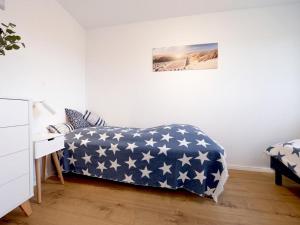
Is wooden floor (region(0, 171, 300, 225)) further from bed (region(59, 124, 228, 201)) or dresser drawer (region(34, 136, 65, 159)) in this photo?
dresser drawer (region(34, 136, 65, 159))

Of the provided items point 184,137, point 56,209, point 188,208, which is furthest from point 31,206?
point 184,137

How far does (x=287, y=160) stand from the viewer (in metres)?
1.87

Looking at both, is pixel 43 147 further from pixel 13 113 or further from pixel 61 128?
pixel 61 128

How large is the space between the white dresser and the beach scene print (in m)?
1.97

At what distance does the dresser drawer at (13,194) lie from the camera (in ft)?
4.27

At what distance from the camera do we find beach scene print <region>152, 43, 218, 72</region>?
2680mm

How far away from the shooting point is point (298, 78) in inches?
95.3

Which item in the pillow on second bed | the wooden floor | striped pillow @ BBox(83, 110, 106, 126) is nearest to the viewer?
the wooden floor

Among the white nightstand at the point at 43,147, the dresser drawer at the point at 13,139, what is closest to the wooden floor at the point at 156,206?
the white nightstand at the point at 43,147

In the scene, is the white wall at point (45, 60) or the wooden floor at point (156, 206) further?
the white wall at point (45, 60)

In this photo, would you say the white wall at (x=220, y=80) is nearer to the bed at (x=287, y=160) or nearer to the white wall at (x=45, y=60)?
the white wall at (x=45, y=60)

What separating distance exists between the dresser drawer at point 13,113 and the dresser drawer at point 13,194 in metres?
0.46

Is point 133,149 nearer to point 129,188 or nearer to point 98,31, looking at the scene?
point 129,188

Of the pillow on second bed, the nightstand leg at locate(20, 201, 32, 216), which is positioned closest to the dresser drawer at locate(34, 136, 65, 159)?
the nightstand leg at locate(20, 201, 32, 216)
